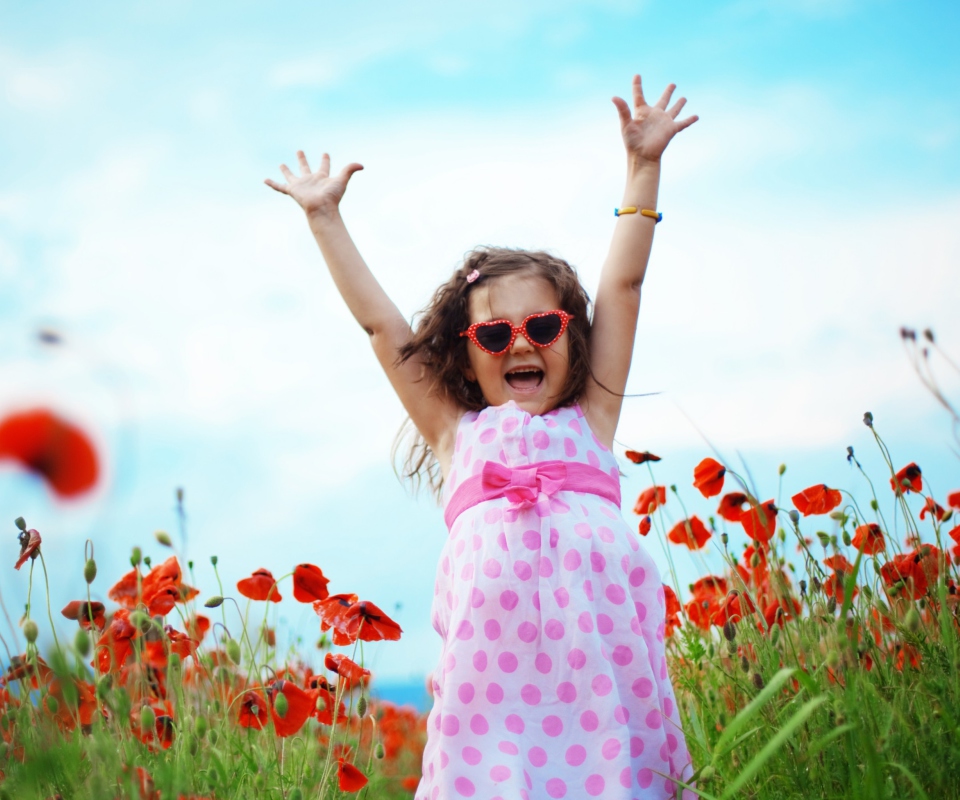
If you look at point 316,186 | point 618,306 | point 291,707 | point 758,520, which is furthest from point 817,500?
point 316,186

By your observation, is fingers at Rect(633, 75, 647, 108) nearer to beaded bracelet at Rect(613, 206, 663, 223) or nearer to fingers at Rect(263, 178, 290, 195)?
beaded bracelet at Rect(613, 206, 663, 223)

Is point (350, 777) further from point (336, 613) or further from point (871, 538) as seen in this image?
point (871, 538)

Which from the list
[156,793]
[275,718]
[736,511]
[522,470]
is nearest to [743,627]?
[736,511]

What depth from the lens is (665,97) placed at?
2.83 m

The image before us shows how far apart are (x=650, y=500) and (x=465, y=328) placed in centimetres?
96

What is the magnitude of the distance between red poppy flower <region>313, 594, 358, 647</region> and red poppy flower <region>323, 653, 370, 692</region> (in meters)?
0.05

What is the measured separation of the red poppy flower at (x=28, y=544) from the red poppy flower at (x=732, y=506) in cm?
198

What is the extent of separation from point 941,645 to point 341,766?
1.50m

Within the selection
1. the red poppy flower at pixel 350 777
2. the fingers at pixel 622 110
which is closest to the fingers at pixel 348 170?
the fingers at pixel 622 110

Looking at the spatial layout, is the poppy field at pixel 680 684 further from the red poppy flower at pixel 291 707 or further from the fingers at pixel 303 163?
the fingers at pixel 303 163

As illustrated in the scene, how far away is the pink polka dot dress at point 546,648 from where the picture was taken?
2068mm

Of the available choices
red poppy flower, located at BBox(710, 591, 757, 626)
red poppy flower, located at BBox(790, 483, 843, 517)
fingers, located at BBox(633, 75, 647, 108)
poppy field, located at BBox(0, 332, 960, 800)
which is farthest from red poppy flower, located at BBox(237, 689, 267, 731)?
fingers, located at BBox(633, 75, 647, 108)

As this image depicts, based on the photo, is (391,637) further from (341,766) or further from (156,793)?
(156,793)

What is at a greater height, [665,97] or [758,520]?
[665,97]
